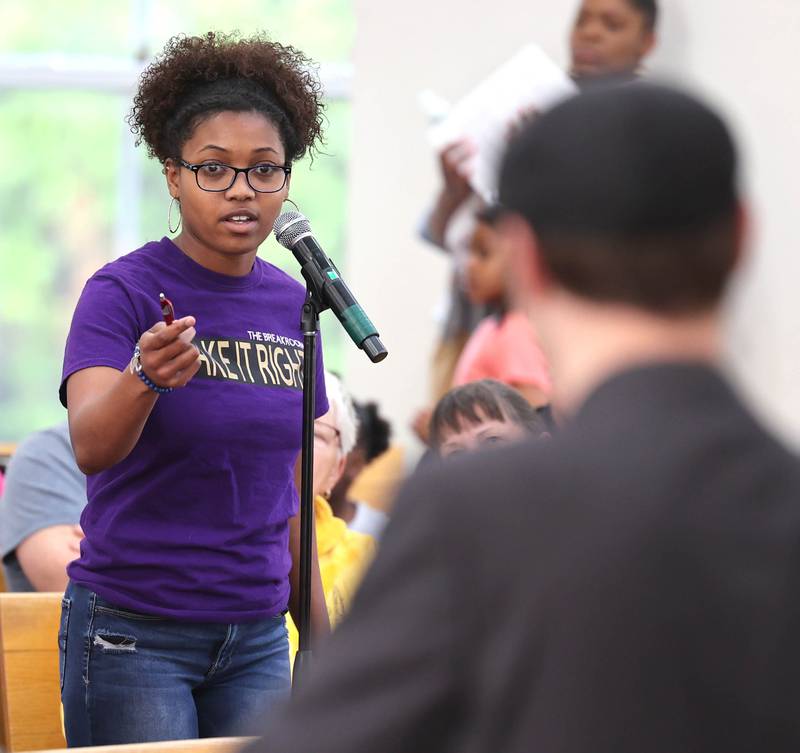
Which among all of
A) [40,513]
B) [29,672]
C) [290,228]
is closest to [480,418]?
[290,228]

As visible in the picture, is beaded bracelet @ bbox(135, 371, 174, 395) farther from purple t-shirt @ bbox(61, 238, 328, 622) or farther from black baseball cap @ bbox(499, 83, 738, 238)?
black baseball cap @ bbox(499, 83, 738, 238)

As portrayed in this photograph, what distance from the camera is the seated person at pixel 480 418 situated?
100.0 inches

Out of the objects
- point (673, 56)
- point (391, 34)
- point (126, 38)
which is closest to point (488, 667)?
point (673, 56)

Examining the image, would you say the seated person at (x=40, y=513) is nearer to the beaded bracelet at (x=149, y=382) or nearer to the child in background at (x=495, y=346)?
the child in background at (x=495, y=346)

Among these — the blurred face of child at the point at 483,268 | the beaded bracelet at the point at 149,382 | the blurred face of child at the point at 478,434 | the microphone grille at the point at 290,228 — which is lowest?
the blurred face of child at the point at 478,434

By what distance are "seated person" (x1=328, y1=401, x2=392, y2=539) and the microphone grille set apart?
1.45 m

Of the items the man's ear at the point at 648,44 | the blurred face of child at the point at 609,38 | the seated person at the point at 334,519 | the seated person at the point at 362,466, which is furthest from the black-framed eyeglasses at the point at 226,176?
the man's ear at the point at 648,44

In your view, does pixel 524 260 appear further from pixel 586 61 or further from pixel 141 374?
pixel 586 61

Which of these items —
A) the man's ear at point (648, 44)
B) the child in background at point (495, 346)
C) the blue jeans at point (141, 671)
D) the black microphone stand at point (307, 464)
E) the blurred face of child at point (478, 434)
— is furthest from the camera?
the man's ear at point (648, 44)

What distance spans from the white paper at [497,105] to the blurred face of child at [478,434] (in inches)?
27.7

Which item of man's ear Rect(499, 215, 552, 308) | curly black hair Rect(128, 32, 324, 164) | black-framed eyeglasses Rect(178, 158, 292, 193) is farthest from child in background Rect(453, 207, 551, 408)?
man's ear Rect(499, 215, 552, 308)

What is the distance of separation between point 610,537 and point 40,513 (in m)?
A: 2.49

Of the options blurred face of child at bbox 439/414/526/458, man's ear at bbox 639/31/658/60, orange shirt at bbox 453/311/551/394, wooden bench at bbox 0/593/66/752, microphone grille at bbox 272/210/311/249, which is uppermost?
man's ear at bbox 639/31/658/60

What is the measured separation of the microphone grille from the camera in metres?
1.86
